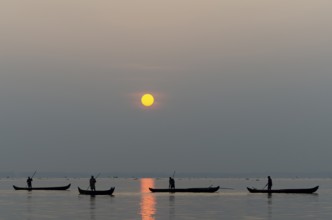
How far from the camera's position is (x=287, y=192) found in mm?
83500

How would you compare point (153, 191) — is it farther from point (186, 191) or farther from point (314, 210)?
point (314, 210)

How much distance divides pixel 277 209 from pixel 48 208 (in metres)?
18.7

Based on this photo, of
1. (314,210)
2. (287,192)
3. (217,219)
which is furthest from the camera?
(287,192)

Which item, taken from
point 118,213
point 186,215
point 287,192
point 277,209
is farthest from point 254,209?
point 287,192

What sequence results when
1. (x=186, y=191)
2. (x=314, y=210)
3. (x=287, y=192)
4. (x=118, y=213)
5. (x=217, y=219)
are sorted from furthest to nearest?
(x=186, y=191), (x=287, y=192), (x=314, y=210), (x=118, y=213), (x=217, y=219)

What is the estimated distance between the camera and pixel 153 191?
94.0 metres

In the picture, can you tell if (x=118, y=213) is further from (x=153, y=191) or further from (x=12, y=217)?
(x=153, y=191)

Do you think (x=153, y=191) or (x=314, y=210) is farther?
(x=153, y=191)

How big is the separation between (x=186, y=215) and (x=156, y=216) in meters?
2.42

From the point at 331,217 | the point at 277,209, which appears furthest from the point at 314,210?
the point at 331,217

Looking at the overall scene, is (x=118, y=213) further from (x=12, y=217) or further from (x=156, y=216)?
(x=12, y=217)

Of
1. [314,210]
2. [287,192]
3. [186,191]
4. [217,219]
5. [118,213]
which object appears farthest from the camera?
[186,191]

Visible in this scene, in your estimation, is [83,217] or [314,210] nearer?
[83,217]

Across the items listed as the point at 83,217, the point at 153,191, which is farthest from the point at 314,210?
the point at 153,191
